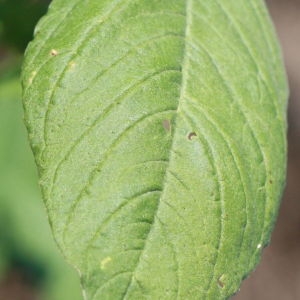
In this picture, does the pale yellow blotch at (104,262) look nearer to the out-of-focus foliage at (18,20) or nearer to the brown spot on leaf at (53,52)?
the brown spot on leaf at (53,52)

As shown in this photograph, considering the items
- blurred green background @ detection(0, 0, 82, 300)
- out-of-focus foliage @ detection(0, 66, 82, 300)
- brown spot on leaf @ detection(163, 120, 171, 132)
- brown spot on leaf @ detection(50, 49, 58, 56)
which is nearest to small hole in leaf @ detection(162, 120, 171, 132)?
brown spot on leaf @ detection(163, 120, 171, 132)

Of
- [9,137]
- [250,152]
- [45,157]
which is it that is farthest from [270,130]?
[9,137]

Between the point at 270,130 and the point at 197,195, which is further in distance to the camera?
the point at 270,130

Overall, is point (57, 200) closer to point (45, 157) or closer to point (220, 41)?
point (45, 157)

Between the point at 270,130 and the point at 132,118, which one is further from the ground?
the point at 132,118

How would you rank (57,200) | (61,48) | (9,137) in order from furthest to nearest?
(9,137) < (61,48) < (57,200)

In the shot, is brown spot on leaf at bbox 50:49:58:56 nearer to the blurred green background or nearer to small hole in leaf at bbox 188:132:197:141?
small hole in leaf at bbox 188:132:197:141
